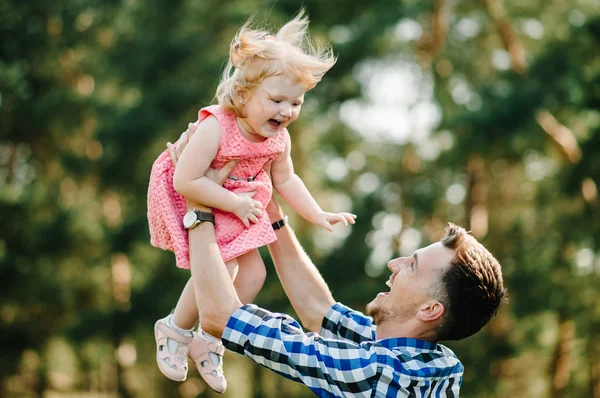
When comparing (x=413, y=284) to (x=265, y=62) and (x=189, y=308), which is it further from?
(x=265, y=62)

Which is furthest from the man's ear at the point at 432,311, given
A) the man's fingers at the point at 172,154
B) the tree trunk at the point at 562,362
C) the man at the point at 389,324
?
the tree trunk at the point at 562,362

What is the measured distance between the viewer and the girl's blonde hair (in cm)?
267

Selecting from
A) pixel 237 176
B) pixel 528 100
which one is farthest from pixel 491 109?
pixel 237 176

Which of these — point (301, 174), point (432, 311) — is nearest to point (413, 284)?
point (432, 311)

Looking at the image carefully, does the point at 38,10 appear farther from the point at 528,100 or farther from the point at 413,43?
the point at 528,100

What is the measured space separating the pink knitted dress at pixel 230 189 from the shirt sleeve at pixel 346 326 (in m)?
0.44

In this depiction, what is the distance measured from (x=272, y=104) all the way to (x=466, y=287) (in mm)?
896

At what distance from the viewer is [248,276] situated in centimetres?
299

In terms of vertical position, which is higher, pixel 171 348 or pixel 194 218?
pixel 194 218

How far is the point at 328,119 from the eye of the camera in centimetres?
1658

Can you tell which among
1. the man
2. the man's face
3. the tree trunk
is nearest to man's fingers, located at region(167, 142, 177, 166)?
the man

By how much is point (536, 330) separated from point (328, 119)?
19.6ft

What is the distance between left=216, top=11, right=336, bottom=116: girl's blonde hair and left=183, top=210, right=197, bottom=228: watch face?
1.20ft

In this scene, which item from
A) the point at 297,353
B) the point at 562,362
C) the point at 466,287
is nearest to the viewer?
the point at 297,353
